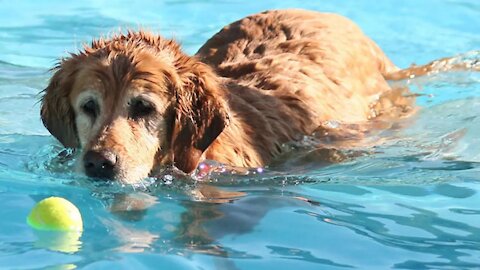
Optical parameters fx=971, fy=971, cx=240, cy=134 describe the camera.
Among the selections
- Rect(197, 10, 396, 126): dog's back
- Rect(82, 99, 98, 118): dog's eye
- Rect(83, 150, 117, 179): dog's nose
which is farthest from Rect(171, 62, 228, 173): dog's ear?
Rect(197, 10, 396, 126): dog's back

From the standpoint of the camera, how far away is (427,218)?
532 cm

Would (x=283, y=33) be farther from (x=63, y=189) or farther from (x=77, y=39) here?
(x=77, y=39)

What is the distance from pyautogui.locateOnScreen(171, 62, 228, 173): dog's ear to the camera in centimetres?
589

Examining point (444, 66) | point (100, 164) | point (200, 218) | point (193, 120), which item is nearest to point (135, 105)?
point (193, 120)

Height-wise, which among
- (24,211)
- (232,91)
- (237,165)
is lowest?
(24,211)

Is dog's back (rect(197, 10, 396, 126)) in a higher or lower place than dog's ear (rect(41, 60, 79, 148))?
higher

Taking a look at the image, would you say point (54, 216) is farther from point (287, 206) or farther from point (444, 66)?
point (444, 66)

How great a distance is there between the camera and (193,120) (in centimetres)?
591

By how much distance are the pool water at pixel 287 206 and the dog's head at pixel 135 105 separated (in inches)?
6.6

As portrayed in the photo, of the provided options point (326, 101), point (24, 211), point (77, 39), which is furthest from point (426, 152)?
point (77, 39)

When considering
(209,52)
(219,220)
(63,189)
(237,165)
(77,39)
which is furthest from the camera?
(77,39)

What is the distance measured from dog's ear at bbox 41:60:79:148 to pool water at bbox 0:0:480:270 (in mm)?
136

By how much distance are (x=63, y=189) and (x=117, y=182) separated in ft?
1.38

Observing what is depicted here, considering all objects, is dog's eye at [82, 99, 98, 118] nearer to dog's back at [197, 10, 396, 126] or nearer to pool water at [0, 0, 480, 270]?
pool water at [0, 0, 480, 270]
